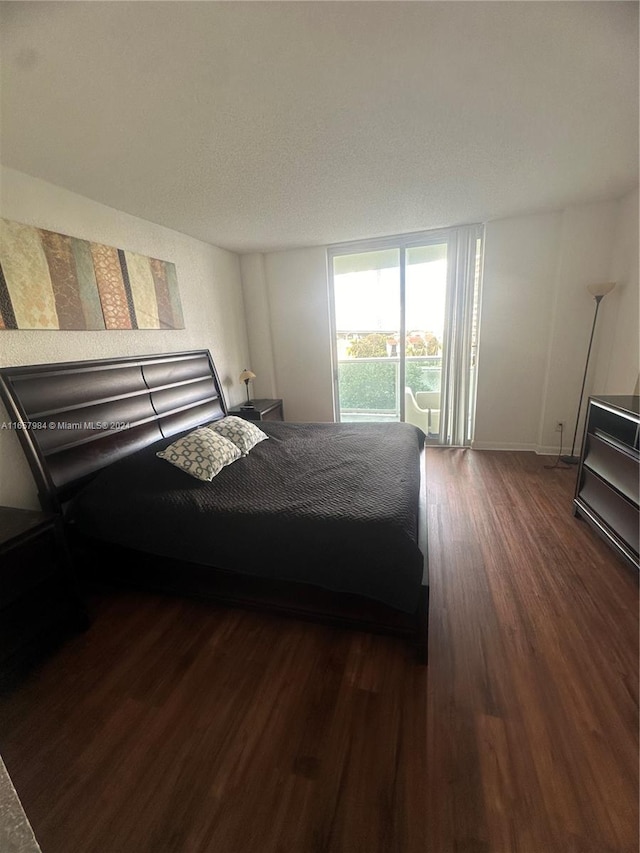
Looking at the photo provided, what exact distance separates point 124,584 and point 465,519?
2.33m

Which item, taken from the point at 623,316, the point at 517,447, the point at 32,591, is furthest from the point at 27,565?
the point at 623,316

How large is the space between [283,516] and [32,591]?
1.18 metres

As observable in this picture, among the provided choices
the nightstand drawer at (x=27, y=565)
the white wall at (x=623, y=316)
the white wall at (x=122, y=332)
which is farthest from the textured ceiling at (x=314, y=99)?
the nightstand drawer at (x=27, y=565)

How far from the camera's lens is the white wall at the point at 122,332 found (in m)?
1.83

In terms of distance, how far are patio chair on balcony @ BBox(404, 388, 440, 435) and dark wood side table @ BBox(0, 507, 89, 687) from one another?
3.62 m

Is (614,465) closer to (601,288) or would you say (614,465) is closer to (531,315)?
(601,288)

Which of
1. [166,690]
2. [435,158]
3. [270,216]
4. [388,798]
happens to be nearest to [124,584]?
[166,690]

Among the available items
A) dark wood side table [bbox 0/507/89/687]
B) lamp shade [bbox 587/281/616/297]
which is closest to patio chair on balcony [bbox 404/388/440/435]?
lamp shade [bbox 587/281/616/297]

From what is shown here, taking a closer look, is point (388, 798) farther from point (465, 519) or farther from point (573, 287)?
point (573, 287)

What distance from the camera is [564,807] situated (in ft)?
3.31

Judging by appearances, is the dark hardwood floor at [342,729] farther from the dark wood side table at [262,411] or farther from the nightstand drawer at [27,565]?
the dark wood side table at [262,411]

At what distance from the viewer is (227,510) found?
1.68 m

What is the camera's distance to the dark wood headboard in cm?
179

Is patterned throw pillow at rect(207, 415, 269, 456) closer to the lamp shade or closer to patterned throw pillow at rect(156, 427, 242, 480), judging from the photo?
patterned throw pillow at rect(156, 427, 242, 480)
